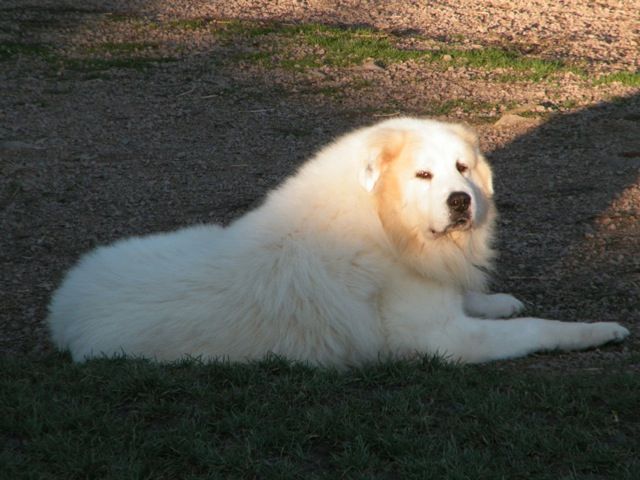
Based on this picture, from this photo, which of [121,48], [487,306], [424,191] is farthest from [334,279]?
[121,48]

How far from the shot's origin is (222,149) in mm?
8898

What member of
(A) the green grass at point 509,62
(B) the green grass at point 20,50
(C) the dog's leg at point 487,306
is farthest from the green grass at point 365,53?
(C) the dog's leg at point 487,306

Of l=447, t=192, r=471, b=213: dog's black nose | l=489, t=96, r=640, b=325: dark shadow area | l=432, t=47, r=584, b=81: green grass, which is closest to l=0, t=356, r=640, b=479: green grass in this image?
l=447, t=192, r=471, b=213: dog's black nose

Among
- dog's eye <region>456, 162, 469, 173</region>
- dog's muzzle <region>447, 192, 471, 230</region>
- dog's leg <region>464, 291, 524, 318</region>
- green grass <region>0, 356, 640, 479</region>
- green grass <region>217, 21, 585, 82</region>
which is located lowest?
dog's leg <region>464, 291, 524, 318</region>

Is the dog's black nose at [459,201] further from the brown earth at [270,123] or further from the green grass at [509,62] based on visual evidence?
the green grass at [509,62]

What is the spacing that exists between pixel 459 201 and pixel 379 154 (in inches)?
18.4

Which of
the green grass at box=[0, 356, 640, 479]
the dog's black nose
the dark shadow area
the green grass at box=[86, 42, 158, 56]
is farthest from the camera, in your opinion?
the green grass at box=[86, 42, 158, 56]

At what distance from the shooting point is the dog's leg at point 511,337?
16.7ft

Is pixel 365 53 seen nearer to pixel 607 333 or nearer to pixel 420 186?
pixel 420 186

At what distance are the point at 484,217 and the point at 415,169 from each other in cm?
55

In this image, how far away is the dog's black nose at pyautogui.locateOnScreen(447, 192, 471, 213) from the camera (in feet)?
16.6

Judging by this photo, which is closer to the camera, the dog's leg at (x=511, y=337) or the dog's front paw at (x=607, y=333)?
the dog's leg at (x=511, y=337)

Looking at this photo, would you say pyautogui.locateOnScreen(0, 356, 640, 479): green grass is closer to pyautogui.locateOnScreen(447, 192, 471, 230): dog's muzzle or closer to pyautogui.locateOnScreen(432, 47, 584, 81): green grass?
pyautogui.locateOnScreen(447, 192, 471, 230): dog's muzzle

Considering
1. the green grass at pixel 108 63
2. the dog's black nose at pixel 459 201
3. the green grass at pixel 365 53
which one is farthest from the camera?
the green grass at pixel 108 63
